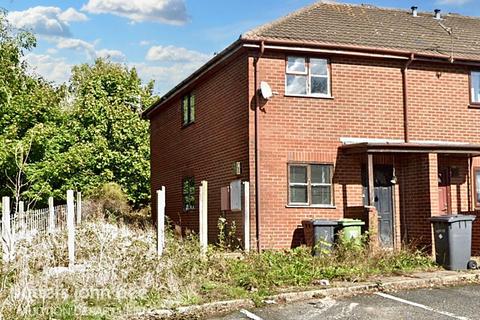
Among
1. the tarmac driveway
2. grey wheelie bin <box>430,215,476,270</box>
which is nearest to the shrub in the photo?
grey wheelie bin <box>430,215,476,270</box>

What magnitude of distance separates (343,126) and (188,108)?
653 cm

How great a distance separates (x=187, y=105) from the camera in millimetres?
21078

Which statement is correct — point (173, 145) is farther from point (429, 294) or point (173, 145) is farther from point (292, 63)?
point (429, 294)

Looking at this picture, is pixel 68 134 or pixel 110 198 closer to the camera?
pixel 68 134

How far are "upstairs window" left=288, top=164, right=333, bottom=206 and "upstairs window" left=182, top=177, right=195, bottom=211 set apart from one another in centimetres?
531

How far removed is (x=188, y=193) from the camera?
20766 mm

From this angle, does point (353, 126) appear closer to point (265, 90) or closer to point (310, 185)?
point (310, 185)

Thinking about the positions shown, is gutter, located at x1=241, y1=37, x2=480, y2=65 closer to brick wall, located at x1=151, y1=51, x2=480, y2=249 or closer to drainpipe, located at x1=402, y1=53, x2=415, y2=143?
drainpipe, located at x1=402, y1=53, x2=415, y2=143

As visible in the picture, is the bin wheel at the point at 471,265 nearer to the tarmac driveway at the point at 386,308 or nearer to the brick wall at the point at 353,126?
the tarmac driveway at the point at 386,308

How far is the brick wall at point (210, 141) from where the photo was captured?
641 inches

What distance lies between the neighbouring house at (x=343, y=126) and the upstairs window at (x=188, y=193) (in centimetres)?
178

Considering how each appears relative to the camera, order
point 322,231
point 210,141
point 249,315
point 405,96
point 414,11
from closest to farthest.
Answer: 1. point 249,315
2. point 322,231
3. point 405,96
4. point 210,141
5. point 414,11

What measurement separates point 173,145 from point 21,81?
1269 centimetres

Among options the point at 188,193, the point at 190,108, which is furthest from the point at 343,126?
the point at 188,193
